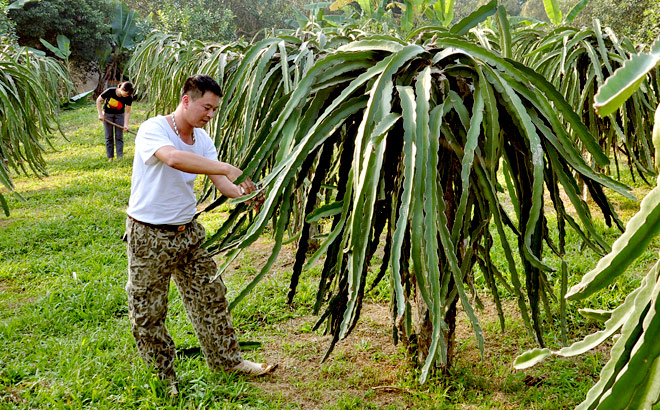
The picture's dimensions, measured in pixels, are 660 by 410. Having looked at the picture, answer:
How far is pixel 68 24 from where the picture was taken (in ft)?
Answer: 53.5

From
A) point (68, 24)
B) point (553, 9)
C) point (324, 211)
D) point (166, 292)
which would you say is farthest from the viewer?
point (68, 24)

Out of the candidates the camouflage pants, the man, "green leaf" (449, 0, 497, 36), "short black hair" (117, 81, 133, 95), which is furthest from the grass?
"short black hair" (117, 81, 133, 95)

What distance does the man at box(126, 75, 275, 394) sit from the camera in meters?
2.52

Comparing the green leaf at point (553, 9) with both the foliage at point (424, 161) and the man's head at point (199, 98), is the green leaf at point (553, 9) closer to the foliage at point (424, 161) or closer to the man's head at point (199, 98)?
the foliage at point (424, 161)

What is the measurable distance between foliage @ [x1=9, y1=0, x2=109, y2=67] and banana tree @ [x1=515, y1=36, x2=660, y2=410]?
17441 mm

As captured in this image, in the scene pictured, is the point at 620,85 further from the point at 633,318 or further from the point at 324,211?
the point at 324,211

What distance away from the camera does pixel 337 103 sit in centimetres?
181

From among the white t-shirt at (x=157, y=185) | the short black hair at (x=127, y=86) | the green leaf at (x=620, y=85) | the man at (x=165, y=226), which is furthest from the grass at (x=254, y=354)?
the short black hair at (x=127, y=86)

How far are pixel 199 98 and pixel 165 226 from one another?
59 cm

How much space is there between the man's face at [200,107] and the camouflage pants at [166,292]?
49 cm

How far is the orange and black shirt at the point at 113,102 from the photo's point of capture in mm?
7598

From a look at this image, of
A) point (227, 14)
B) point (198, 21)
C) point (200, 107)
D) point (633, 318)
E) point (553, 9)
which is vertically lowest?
point (633, 318)

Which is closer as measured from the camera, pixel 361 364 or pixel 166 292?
pixel 166 292

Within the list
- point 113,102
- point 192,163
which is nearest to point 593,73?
point 192,163
